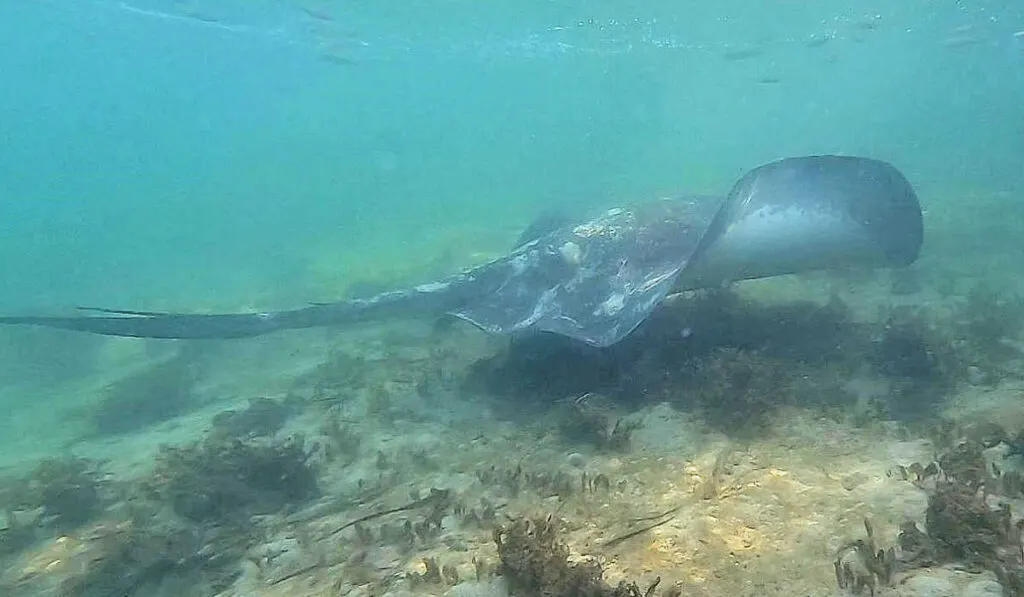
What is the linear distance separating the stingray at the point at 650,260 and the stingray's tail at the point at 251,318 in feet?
0.04

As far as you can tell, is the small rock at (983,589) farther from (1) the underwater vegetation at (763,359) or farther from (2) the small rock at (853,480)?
(1) the underwater vegetation at (763,359)

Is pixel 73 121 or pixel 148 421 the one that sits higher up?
pixel 73 121

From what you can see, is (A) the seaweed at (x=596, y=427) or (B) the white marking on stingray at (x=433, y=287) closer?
(A) the seaweed at (x=596, y=427)

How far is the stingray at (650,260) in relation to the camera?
16.0ft

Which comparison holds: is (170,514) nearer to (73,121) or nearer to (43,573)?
(43,573)

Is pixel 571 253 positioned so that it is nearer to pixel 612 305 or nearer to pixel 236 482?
pixel 612 305

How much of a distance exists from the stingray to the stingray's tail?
0.04 ft

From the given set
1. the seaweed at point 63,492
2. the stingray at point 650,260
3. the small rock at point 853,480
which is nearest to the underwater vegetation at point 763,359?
the stingray at point 650,260

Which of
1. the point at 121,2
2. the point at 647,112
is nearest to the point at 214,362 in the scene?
the point at 121,2

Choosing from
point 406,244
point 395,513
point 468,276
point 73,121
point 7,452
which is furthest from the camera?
point 73,121

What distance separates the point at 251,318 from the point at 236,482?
1.70m

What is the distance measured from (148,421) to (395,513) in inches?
212

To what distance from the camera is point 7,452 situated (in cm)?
773

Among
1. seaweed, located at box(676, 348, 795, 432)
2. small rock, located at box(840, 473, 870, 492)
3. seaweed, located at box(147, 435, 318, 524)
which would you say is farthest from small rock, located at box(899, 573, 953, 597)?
seaweed, located at box(147, 435, 318, 524)
